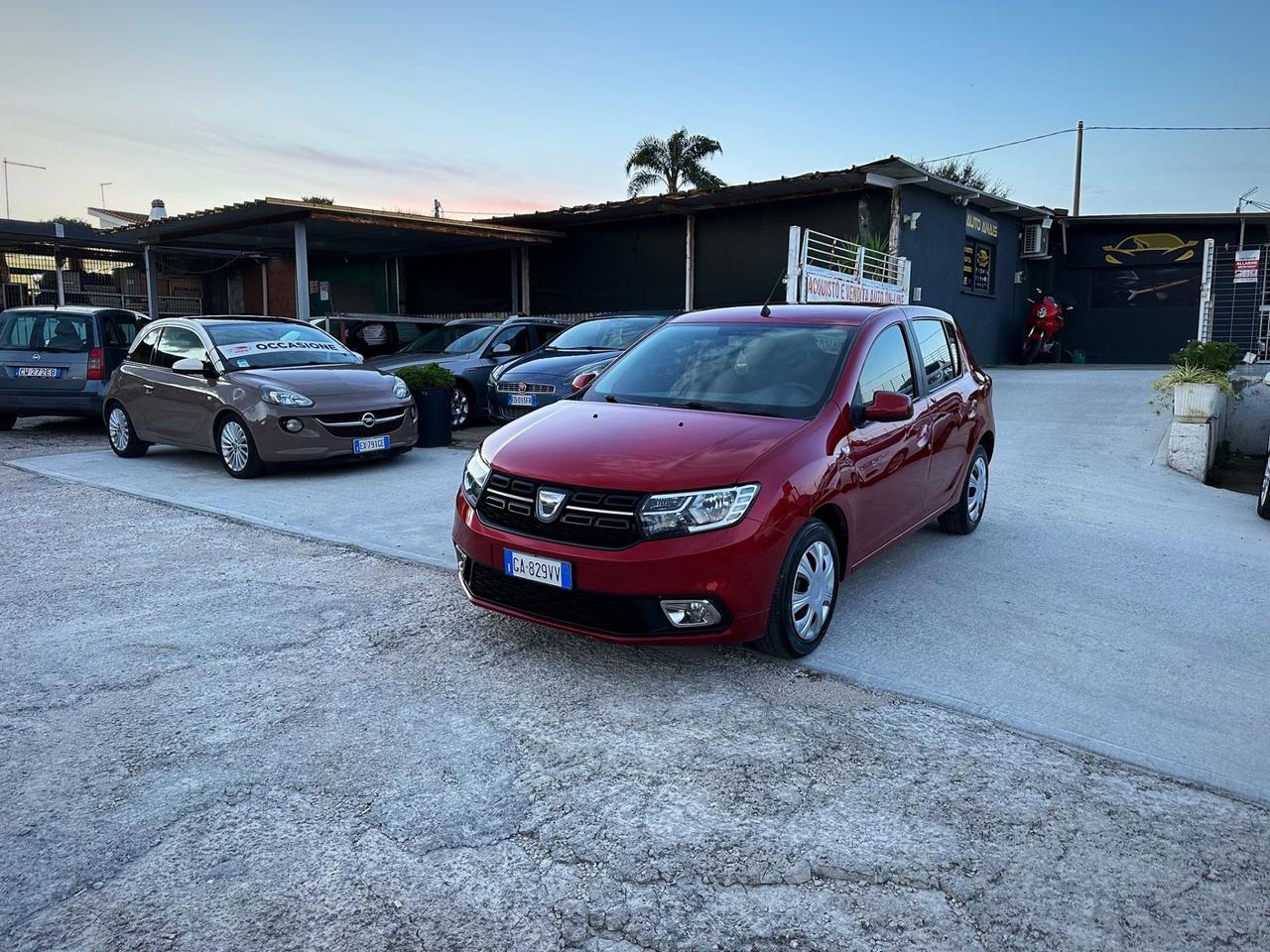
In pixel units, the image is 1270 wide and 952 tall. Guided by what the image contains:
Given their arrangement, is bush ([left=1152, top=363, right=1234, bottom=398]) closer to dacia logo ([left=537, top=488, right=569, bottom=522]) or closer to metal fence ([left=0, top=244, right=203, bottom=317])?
dacia logo ([left=537, top=488, right=569, bottom=522])

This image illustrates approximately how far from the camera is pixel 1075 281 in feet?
70.3

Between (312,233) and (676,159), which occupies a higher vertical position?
(676,159)

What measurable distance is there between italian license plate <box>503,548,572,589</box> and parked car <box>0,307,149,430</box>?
31.7 feet

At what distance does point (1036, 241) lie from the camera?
65.5ft

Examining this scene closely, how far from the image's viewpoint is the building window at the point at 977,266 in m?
17.9

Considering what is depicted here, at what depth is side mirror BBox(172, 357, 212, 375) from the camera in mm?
8508

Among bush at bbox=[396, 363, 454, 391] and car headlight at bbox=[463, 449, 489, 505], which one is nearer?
car headlight at bbox=[463, 449, 489, 505]

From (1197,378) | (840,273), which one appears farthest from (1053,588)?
(840,273)

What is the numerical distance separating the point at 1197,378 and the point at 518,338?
8598 mm

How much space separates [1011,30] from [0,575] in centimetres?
1685

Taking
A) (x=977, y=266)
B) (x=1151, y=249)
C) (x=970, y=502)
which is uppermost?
(x=1151, y=249)

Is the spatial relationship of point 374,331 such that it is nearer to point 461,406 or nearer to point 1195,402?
point 461,406

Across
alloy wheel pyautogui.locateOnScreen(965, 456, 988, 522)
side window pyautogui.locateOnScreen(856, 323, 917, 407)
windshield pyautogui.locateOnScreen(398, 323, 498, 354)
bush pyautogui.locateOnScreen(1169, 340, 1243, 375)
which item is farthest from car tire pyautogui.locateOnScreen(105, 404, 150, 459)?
bush pyautogui.locateOnScreen(1169, 340, 1243, 375)

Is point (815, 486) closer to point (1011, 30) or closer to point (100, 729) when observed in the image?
point (100, 729)
